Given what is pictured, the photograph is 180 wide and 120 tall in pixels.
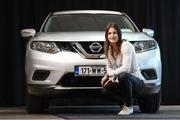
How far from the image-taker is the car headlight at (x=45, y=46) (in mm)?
7535

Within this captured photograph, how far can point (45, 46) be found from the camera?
7.60 metres

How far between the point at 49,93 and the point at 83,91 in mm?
447

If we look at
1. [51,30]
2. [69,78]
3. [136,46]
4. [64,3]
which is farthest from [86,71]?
[64,3]

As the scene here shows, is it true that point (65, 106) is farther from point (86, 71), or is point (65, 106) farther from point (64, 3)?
point (86, 71)

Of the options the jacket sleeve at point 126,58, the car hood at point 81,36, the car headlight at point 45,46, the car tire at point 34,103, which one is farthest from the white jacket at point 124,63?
the car tire at point 34,103

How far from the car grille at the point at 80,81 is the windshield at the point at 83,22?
3.70 ft

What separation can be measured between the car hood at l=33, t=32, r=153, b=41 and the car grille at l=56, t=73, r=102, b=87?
0.51m

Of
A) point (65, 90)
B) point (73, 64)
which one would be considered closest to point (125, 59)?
point (73, 64)

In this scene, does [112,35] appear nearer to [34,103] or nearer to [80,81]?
[80,81]

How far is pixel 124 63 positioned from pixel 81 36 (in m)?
0.79

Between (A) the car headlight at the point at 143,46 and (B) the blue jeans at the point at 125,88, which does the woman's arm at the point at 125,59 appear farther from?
(A) the car headlight at the point at 143,46

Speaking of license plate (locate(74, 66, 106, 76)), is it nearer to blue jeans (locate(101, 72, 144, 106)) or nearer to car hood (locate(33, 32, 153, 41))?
blue jeans (locate(101, 72, 144, 106))

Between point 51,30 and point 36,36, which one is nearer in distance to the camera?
point 36,36

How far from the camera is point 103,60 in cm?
746
